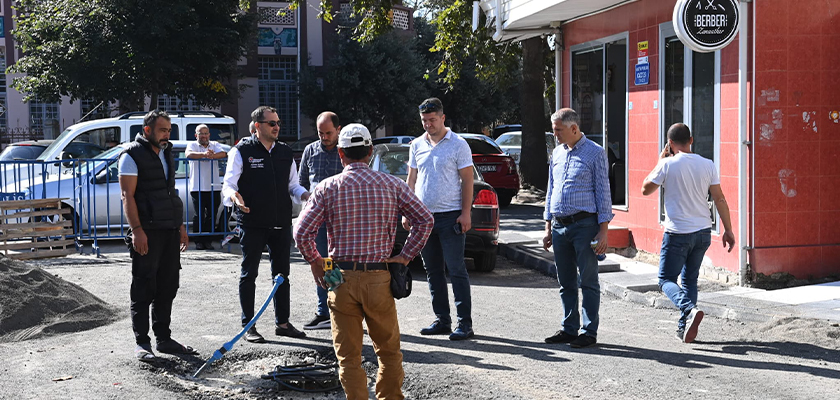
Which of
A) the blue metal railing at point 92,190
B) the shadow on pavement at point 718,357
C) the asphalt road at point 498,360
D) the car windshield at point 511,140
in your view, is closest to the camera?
the asphalt road at point 498,360

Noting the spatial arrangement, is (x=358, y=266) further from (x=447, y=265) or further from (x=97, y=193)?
(x=97, y=193)

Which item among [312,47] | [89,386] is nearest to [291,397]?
[89,386]

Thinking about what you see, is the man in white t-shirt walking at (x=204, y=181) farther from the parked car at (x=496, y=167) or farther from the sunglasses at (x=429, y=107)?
the parked car at (x=496, y=167)

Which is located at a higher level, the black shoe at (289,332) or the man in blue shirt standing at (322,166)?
the man in blue shirt standing at (322,166)

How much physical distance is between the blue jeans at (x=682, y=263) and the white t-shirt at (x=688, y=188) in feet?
0.25

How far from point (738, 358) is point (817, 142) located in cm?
397

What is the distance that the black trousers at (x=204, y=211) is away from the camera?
43.0ft

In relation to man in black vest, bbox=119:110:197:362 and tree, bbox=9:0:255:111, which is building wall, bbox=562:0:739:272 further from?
tree, bbox=9:0:255:111

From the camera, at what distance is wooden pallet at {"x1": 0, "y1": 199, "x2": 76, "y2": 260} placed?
12.0m

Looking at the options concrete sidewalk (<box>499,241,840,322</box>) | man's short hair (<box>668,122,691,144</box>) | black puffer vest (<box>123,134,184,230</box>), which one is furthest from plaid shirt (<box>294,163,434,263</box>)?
concrete sidewalk (<box>499,241,840,322</box>)

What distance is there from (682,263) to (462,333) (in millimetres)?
1803

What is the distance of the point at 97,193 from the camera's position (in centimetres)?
1328

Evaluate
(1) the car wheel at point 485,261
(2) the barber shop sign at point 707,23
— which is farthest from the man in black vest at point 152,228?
(2) the barber shop sign at point 707,23

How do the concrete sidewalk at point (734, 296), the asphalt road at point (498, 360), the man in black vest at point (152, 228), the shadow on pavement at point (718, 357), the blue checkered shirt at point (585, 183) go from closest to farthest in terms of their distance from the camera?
the asphalt road at point (498, 360)
the shadow on pavement at point (718, 357)
the man in black vest at point (152, 228)
the blue checkered shirt at point (585, 183)
the concrete sidewalk at point (734, 296)
